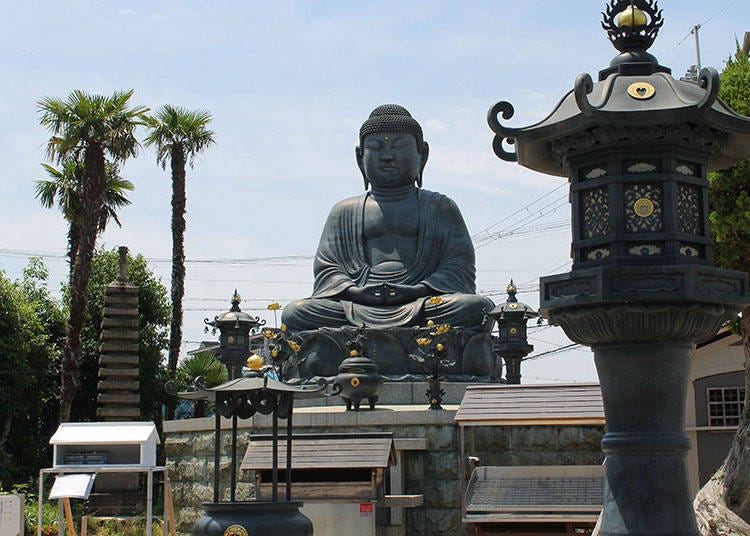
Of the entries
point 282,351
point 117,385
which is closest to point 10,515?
point 282,351

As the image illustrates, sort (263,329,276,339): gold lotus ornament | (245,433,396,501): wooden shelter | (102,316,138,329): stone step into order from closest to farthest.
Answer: (245,433,396,501): wooden shelter, (263,329,276,339): gold lotus ornament, (102,316,138,329): stone step

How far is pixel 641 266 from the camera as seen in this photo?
6.55 meters

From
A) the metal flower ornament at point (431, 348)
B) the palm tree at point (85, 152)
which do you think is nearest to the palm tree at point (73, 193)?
the palm tree at point (85, 152)

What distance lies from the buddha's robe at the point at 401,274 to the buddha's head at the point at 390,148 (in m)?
0.40

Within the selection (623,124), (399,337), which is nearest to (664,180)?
(623,124)

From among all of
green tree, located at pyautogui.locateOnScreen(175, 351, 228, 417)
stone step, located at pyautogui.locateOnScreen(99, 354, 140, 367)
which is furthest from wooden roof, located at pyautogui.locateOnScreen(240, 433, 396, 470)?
green tree, located at pyautogui.locateOnScreen(175, 351, 228, 417)

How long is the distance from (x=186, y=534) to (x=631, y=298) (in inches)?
361

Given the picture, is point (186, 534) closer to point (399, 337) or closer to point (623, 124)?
point (399, 337)

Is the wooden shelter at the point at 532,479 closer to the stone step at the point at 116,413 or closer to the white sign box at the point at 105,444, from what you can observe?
the white sign box at the point at 105,444

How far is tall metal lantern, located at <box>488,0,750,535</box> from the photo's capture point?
655 cm

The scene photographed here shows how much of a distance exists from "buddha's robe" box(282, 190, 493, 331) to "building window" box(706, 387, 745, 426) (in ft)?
15.1

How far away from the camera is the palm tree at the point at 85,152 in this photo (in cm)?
2202

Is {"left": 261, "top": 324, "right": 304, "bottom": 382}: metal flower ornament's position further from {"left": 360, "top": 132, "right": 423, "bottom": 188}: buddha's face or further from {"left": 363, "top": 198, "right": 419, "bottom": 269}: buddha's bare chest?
{"left": 360, "top": 132, "right": 423, "bottom": 188}: buddha's face

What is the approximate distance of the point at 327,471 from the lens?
1219 centimetres
